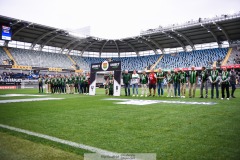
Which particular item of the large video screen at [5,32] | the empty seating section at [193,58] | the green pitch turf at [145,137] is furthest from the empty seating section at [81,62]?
the green pitch turf at [145,137]

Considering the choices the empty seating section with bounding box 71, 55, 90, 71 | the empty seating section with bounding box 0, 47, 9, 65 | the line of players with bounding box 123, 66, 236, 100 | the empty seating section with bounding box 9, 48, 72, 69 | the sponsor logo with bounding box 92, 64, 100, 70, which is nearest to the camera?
the line of players with bounding box 123, 66, 236, 100

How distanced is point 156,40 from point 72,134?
48562 mm

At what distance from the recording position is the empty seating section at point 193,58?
146ft

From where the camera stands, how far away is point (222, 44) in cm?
4566

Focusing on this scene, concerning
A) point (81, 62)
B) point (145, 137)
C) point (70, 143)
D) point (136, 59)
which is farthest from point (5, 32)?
point (145, 137)

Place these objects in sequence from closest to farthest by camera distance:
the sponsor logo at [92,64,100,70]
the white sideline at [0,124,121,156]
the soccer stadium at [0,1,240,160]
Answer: the white sideline at [0,124,121,156] < the soccer stadium at [0,1,240,160] < the sponsor logo at [92,64,100,70]

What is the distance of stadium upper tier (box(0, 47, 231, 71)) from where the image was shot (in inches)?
1783

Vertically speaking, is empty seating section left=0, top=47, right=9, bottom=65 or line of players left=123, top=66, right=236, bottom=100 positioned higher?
empty seating section left=0, top=47, right=9, bottom=65

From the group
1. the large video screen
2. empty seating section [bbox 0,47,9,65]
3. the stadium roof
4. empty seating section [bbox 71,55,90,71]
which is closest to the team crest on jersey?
the large video screen

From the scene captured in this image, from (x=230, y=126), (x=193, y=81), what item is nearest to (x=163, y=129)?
(x=230, y=126)

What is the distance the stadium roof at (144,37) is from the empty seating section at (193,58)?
1.96 meters

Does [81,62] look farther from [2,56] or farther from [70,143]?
[70,143]

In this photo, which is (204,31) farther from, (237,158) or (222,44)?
(237,158)

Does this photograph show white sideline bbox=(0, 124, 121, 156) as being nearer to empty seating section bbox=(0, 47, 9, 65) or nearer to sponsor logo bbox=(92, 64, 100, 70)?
sponsor logo bbox=(92, 64, 100, 70)
